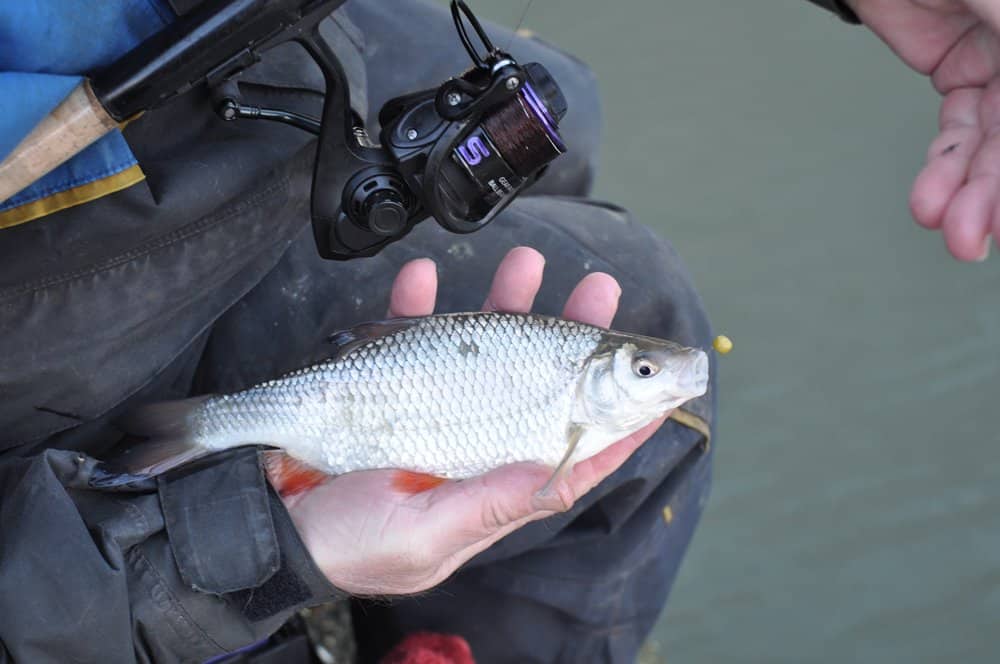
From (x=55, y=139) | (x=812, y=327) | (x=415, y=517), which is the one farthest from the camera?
(x=812, y=327)

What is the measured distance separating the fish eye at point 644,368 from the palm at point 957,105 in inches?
18.0

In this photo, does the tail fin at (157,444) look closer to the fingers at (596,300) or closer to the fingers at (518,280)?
the fingers at (518,280)

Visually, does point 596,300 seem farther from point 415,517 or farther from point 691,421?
point 415,517

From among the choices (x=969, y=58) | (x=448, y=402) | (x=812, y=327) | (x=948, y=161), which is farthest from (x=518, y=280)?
(x=812, y=327)

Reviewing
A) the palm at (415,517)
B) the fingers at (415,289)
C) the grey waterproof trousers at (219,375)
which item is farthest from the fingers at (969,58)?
the fingers at (415,289)

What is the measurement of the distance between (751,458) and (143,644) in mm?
1836

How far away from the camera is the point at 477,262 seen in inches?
80.7

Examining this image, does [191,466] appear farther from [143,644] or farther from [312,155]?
[312,155]

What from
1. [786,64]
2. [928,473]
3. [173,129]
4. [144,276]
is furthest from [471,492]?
[786,64]

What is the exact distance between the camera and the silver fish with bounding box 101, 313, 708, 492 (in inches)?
66.6

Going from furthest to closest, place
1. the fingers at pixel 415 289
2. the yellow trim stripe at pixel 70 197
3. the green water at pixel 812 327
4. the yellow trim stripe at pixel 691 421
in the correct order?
the green water at pixel 812 327, the yellow trim stripe at pixel 691 421, the fingers at pixel 415 289, the yellow trim stripe at pixel 70 197

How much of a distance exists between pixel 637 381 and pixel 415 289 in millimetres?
404

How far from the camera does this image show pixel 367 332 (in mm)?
1728

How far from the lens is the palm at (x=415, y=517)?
5.12 feet
